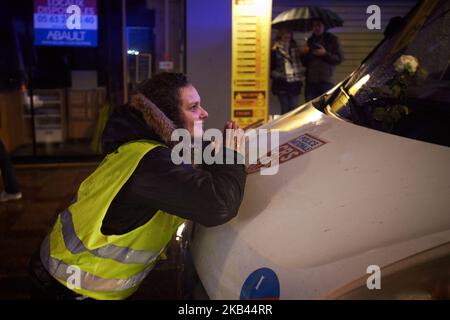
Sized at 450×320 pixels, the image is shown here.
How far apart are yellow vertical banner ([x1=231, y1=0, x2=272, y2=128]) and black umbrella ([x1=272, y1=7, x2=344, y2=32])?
125 cm

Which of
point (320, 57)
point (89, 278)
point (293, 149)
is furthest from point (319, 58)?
point (89, 278)

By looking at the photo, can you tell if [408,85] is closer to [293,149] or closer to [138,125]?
[293,149]

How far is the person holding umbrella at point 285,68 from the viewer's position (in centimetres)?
705

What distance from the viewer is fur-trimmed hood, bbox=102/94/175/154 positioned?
204cm

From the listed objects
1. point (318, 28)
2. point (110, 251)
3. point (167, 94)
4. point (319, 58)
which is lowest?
point (110, 251)

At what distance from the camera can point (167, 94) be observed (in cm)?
210

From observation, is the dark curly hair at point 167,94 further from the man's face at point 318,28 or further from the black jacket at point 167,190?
the man's face at point 318,28

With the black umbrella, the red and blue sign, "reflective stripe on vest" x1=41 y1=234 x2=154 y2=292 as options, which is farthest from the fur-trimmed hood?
the black umbrella

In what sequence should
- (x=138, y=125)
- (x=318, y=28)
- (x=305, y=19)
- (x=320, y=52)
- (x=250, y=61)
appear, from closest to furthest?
(x=138, y=125), (x=250, y=61), (x=320, y=52), (x=318, y=28), (x=305, y=19)

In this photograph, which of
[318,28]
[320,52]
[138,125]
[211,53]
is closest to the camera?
[138,125]

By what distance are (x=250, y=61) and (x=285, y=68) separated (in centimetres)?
68

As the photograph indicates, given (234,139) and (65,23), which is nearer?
(234,139)

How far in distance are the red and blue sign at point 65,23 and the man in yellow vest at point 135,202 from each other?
543 centimetres
